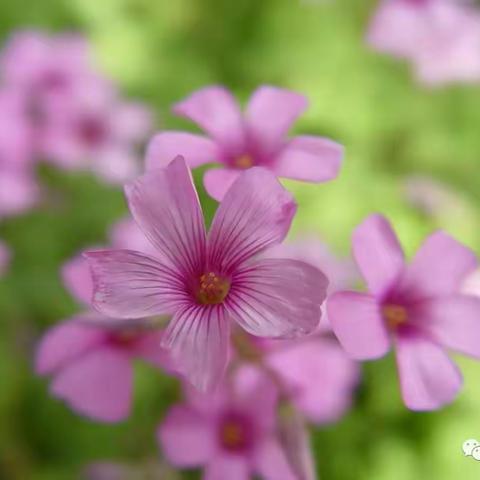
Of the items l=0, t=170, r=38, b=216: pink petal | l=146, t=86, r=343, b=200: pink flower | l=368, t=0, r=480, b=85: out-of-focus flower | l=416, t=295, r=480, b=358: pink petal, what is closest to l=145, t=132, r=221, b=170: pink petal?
l=146, t=86, r=343, b=200: pink flower

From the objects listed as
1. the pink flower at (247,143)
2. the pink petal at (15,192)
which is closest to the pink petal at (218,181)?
the pink flower at (247,143)

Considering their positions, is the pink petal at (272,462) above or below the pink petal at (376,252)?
below

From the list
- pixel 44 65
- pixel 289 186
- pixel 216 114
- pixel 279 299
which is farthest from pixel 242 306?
pixel 44 65

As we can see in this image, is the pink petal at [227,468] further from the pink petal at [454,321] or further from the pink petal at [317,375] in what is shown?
the pink petal at [454,321]

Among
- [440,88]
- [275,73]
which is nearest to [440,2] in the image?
[440,88]

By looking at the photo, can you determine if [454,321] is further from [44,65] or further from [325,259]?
[44,65]
